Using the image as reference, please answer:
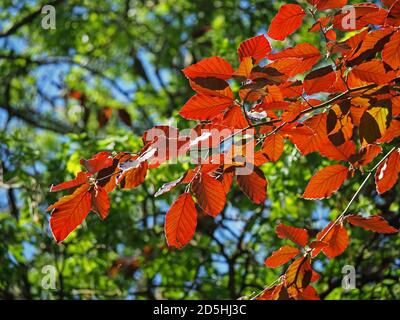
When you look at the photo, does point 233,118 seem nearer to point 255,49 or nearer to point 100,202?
point 255,49

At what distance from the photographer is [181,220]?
178cm

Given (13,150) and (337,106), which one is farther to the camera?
(13,150)

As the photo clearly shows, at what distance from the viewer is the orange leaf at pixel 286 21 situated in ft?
6.27

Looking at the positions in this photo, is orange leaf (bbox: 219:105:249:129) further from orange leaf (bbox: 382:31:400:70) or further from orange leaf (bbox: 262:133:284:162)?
orange leaf (bbox: 382:31:400:70)

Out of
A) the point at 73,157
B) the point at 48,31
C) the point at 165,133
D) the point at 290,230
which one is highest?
the point at 48,31

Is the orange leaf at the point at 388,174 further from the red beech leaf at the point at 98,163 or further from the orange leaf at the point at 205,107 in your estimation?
the red beech leaf at the point at 98,163

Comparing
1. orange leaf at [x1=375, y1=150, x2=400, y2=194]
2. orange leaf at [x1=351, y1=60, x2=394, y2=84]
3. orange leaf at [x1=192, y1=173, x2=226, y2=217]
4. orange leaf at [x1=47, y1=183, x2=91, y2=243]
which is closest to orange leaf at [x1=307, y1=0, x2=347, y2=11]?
orange leaf at [x1=351, y1=60, x2=394, y2=84]

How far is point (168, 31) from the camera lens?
6.91m

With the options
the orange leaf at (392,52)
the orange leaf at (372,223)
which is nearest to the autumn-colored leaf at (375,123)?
the orange leaf at (392,52)

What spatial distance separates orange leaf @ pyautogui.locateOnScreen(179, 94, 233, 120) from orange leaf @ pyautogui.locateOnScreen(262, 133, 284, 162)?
279 mm

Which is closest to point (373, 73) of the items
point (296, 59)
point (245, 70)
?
point (296, 59)

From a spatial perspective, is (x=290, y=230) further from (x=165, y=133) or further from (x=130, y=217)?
(x=130, y=217)

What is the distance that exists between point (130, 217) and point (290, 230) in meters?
2.38

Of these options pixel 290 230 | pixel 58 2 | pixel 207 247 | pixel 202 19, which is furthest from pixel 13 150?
pixel 202 19
